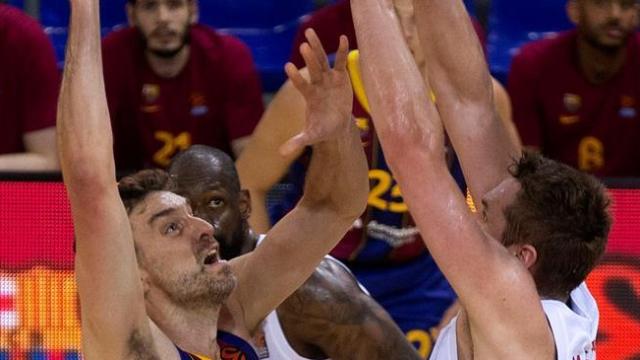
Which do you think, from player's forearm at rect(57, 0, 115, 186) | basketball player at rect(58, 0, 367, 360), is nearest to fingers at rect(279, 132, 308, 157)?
basketball player at rect(58, 0, 367, 360)

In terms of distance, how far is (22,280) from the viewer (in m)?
5.04

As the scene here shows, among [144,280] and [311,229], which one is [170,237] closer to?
[144,280]

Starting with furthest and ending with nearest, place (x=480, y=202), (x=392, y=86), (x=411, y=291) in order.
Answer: (x=411, y=291) < (x=480, y=202) < (x=392, y=86)

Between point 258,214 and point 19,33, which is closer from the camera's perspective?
point 258,214

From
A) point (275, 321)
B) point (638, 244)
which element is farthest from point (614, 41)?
point (275, 321)

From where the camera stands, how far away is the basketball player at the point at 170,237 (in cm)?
377

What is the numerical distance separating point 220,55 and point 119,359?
2.30 meters

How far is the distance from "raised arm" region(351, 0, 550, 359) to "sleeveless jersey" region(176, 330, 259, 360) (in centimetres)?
98

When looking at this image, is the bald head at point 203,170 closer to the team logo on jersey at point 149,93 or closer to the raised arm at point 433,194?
the team logo on jersey at point 149,93

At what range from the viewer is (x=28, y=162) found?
5.71m

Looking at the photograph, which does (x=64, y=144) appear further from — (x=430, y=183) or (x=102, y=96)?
(x=430, y=183)

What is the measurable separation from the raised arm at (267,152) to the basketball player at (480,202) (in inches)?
44.7

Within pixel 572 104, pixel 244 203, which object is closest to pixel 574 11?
pixel 572 104

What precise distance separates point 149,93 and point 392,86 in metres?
2.51
